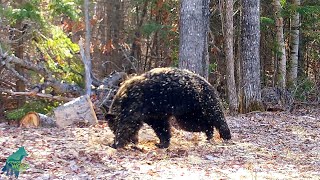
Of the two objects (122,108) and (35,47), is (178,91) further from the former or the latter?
(35,47)

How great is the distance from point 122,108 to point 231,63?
6733 millimetres

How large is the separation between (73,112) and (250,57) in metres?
5.46

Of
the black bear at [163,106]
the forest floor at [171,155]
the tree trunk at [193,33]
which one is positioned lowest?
the forest floor at [171,155]

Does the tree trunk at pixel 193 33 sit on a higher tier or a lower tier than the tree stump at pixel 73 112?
higher

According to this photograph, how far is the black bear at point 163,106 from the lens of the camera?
7609 mm

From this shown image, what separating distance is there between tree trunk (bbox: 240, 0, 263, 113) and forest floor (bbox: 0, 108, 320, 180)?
312cm

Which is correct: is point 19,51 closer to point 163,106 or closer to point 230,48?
point 230,48

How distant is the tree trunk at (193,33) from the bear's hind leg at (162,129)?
3418mm

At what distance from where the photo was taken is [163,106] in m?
7.70

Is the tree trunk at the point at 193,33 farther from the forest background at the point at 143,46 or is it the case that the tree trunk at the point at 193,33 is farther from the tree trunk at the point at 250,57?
the tree trunk at the point at 250,57

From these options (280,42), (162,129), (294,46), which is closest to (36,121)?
(162,129)

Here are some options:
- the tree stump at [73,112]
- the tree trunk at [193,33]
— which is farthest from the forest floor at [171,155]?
the tree trunk at [193,33]

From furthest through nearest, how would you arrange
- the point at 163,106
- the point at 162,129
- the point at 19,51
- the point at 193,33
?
1. the point at 19,51
2. the point at 193,33
3. the point at 162,129
4. the point at 163,106

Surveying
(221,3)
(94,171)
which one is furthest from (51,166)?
(221,3)
